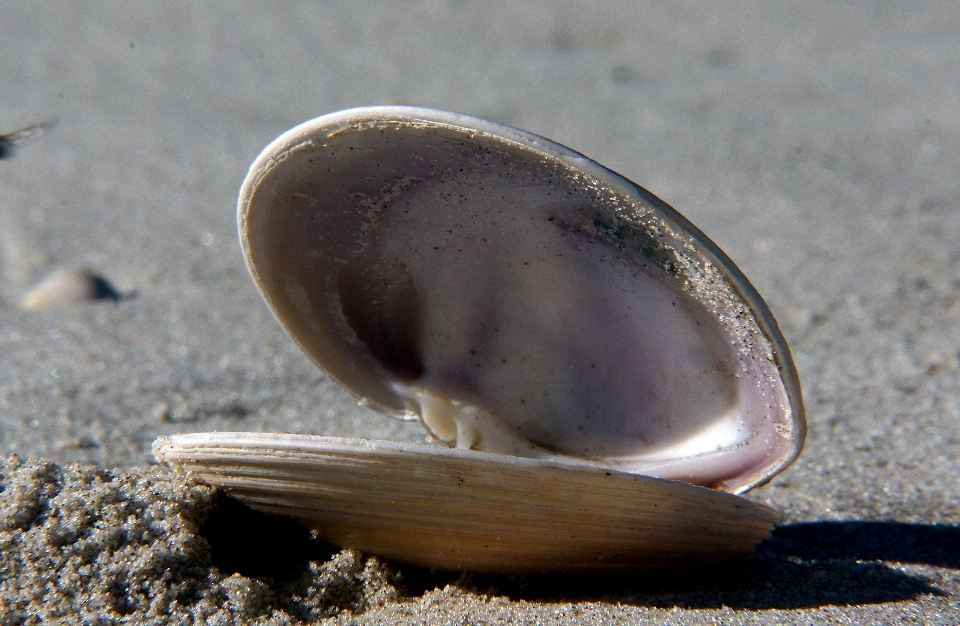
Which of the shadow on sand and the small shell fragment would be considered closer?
the shadow on sand

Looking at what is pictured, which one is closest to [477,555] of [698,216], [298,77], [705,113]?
[698,216]

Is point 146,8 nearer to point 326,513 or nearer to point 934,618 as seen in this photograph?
point 326,513

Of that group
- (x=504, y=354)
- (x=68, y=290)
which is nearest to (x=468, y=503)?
(x=504, y=354)

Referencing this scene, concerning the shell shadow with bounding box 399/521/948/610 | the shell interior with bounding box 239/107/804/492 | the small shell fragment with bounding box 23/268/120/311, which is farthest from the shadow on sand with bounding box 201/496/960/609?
the small shell fragment with bounding box 23/268/120/311

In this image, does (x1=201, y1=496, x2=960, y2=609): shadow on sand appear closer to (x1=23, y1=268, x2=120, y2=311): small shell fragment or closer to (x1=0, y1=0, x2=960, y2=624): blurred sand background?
(x1=0, y1=0, x2=960, y2=624): blurred sand background

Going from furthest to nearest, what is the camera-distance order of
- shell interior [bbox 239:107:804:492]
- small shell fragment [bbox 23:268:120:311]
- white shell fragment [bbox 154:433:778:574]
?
small shell fragment [bbox 23:268:120:311], shell interior [bbox 239:107:804:492], white shell fragment [bbox 154:433:778:574]

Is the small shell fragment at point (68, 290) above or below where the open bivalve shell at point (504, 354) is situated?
below

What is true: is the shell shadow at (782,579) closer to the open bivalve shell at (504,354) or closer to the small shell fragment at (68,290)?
the open bivalve shell at (504,354)

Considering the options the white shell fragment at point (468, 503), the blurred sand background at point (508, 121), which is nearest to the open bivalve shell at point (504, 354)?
the white shell fragment at point (468, 503)
